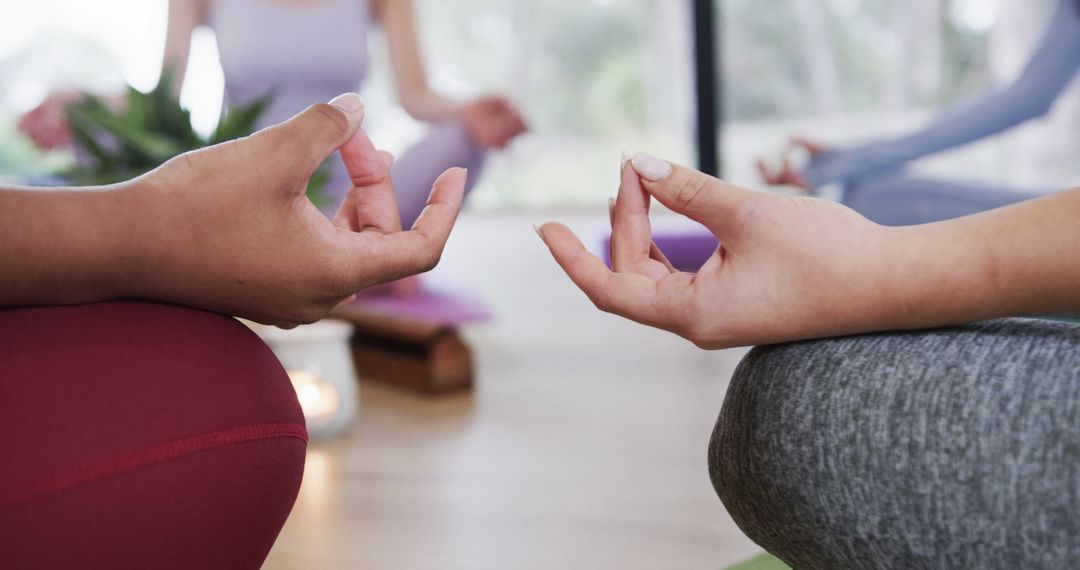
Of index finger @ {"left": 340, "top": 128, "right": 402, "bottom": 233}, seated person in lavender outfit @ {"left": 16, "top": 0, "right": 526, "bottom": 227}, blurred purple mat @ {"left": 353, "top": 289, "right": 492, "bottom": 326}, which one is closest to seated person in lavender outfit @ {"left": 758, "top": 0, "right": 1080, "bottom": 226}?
blurred purple mat @ {"left": 353, "top": 289, "right": 492, "bottom": 326}

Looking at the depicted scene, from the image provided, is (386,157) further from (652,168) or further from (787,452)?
(787,452)

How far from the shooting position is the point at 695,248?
8.38ft

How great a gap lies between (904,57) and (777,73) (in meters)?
0.51

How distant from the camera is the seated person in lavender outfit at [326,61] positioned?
8.77 feet

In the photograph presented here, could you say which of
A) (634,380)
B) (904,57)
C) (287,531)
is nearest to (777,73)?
(904,57)

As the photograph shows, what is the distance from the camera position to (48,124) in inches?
83.2

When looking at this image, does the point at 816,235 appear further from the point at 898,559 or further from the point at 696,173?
the point at 898,559

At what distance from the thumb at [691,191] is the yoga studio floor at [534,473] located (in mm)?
475

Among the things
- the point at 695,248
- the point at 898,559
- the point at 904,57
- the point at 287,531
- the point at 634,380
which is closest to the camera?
the point at 898,559

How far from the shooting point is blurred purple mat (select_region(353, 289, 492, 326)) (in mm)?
2250

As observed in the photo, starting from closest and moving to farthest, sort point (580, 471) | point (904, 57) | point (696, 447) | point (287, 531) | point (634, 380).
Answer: point (287, 531) → point (580, 471) → point (696, 447) → point (634, 380) → point (904, 57)

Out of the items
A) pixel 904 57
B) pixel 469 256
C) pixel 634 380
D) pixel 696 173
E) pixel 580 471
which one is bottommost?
pixel 469 256

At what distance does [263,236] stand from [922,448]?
0.46 metres

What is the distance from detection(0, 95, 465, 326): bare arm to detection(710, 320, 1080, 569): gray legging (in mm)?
309
